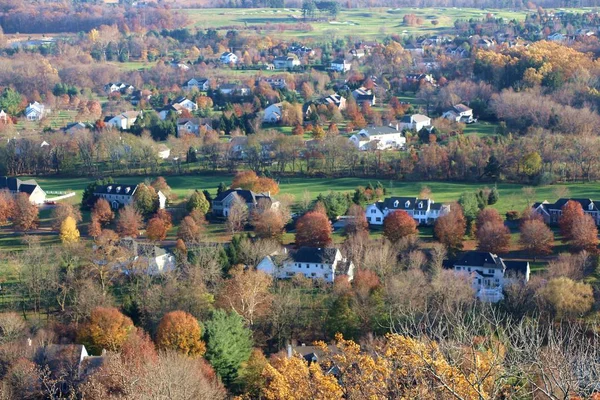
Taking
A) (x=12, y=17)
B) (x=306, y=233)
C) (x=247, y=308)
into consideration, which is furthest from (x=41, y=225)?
(x=12, y=17)

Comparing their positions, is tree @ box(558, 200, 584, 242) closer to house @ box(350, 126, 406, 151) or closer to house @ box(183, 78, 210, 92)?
house @ box(350, 126, 406, 151)

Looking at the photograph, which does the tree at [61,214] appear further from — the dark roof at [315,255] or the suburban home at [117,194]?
the dark roof at [315,255]

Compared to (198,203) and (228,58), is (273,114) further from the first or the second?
(228,58)

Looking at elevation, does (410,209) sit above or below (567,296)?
below

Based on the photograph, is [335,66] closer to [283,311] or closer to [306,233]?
[306,233]

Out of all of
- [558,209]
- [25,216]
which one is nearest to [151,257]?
[25,216]

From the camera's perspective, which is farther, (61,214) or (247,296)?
(61,214)
